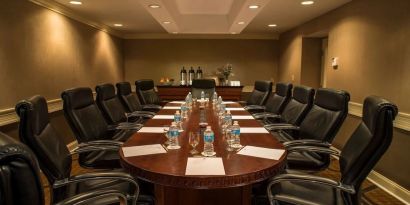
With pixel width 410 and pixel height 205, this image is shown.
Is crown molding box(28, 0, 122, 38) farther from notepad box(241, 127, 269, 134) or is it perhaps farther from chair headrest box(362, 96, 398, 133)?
chair headrest box(362, 96, 398, 133)

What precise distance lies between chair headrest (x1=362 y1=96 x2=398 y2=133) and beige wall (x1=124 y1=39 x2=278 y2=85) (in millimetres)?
5870

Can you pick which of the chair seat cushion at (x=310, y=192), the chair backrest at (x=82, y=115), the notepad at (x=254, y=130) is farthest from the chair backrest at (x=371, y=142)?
the chair backrest at (x=82, y=115)

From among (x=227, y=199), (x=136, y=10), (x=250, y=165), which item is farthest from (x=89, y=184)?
(x=136, y=10)

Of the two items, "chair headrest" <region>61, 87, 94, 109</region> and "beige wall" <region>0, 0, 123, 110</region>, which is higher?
"beige wall" <region>0, 0, 123, 110</region>

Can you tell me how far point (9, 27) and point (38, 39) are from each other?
0.52 meters

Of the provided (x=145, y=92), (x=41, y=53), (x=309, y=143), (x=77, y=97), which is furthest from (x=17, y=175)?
(x=145, y=92)

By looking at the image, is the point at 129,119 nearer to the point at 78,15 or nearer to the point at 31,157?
the point at 78,15

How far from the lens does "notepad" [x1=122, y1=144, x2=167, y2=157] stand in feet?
5.51

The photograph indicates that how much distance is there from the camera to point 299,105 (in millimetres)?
2982

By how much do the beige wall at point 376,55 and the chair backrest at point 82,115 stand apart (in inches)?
112

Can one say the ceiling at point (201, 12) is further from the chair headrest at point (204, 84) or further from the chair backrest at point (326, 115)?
the chair backrest at point (326, 115)

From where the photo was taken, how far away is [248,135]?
2141 mm

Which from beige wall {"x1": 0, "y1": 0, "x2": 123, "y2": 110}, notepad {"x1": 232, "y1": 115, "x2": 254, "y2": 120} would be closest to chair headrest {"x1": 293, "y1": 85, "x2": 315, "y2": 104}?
notepad {"x1": 232, "y1": 115, "x2": 254, "y2": 120}

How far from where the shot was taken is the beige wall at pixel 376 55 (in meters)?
2.79
